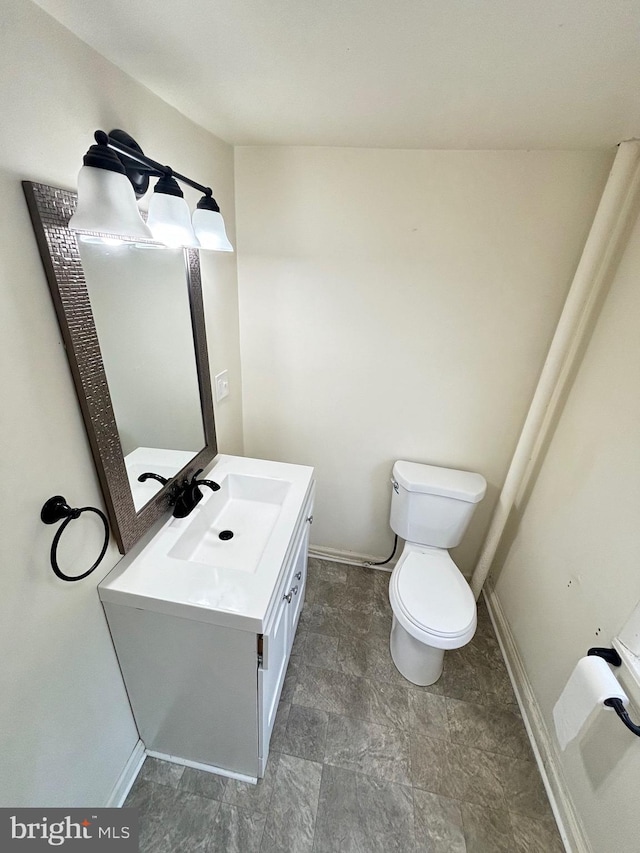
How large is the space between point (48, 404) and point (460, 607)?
5.18 ft

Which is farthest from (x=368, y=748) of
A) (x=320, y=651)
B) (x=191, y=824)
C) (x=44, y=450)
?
(x=44, y=450)

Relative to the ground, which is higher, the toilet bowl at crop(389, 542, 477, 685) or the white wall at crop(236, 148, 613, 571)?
the white wall at crop(236, 148, 613, 571)

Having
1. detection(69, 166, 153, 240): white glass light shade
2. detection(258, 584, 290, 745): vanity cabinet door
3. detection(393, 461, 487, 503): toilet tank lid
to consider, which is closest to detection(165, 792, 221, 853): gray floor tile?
detection(258, 584, 290, 745): vanity cabinet door

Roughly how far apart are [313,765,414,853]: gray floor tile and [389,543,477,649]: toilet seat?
1.67 feet

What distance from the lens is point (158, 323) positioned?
1.12 meters

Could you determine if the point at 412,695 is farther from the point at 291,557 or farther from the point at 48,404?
the point at 48,404

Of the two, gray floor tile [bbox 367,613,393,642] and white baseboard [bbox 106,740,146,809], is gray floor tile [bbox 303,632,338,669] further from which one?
white baseboard [bbox 106,740,146,809]

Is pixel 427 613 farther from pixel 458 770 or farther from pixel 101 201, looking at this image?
pixel 101 201

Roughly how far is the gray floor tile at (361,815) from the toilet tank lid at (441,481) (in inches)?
43.1

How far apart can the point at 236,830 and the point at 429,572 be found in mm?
1113

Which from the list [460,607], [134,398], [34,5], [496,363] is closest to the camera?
[34,5]

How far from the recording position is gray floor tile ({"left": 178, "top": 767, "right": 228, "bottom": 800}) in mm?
1198

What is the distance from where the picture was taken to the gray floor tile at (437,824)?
111cm

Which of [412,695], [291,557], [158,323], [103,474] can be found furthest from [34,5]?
[412,695]
